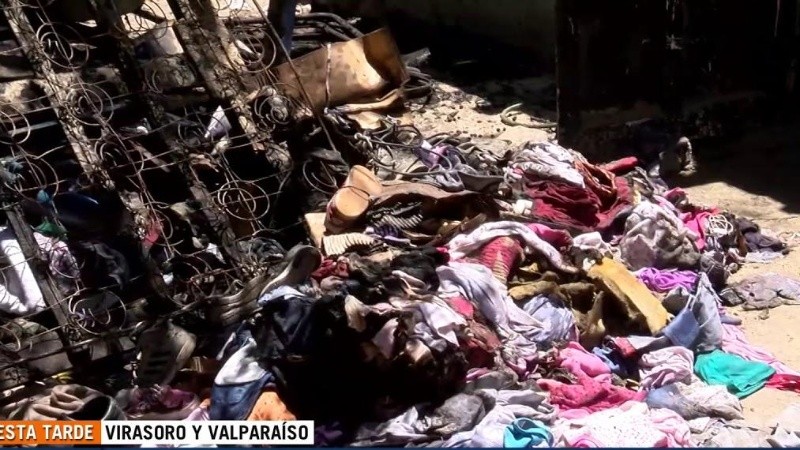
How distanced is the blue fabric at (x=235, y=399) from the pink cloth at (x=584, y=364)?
142 cm

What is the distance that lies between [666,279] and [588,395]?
45.8 inches

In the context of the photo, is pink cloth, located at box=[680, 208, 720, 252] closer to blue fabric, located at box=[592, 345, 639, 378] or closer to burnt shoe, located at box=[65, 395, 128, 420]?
blue fabric, located at box=[592, 345, 639, 378]

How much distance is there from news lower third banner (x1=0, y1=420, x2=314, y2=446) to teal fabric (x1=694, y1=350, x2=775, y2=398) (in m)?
1.90

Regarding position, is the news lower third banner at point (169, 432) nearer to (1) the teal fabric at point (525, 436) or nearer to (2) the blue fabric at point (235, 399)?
(2) the blue fabric at point (235, 399)

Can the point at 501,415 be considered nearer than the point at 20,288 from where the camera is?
Yes

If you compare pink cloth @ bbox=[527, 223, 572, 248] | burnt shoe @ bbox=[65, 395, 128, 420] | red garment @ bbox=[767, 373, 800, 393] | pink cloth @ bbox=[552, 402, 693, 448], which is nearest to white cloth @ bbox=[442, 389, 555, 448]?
pink cloth @ bbox=[552, 402, 693, 448]

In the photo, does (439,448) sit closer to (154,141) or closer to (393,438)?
(393,438)

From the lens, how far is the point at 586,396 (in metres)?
4.15

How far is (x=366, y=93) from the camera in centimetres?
757

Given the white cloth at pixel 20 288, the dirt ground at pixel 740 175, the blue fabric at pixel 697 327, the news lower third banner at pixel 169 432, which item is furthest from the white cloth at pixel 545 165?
the white cloth at pixel 20 288

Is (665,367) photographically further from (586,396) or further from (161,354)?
(161,354)

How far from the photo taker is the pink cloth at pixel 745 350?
442 centimetres

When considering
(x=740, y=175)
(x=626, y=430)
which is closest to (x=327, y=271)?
(x=626, y=430)

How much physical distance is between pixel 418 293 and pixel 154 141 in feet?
6.28
